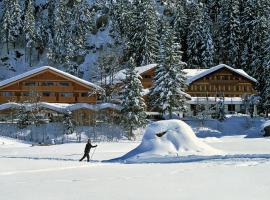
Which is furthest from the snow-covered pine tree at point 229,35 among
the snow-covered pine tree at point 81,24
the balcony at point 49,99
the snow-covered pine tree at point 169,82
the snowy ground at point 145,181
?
the snowy ground at point 145,181

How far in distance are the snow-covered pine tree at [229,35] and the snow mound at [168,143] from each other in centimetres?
6058

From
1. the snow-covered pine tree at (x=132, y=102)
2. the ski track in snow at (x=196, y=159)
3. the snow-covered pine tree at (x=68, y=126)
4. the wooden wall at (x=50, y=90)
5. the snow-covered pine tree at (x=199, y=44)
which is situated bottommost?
the ski track in snow at (x=196, y=159)

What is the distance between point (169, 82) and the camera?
187 ft

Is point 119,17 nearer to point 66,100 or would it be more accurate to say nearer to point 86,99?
point 86,99

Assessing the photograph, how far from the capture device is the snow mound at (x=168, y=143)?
89.5 ft

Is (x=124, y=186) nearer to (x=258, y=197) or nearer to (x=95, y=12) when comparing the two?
(x=258, y=197)

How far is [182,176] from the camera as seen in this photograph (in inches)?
711

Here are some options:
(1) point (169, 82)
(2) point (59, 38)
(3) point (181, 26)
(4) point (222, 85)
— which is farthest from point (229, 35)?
(1) point (169, 82)

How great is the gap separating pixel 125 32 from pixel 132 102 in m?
42.8

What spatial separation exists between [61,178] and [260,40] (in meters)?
68.4

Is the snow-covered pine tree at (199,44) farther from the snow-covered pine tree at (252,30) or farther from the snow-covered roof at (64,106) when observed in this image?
the snow-covered roof at (64,106)

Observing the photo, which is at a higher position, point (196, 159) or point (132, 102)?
point (132, 102)

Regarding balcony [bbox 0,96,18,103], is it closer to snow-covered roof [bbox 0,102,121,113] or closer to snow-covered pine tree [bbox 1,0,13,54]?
snow-covered roof [bbox 0,102,121,113]

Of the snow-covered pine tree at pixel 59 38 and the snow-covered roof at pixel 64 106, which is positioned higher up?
the snow-covered pine tree at pixel 59 38
